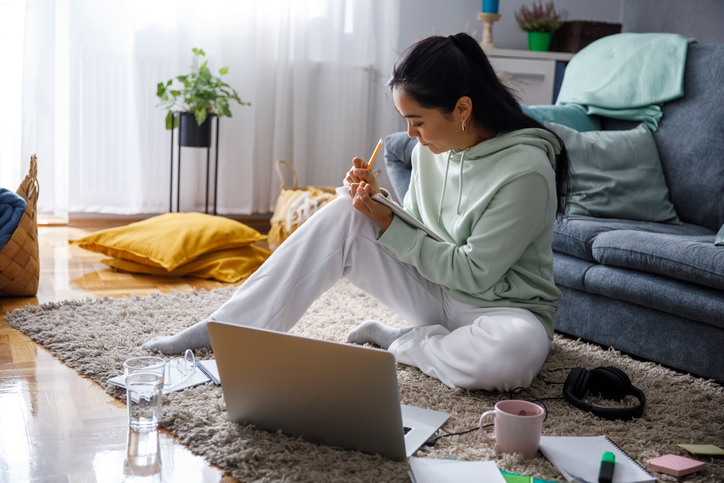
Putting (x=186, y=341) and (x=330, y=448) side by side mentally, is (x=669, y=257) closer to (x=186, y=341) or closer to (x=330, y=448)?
(x=330, y=448)

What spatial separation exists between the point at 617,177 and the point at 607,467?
1.35m

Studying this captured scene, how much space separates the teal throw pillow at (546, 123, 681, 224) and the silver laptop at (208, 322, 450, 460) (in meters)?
1.23

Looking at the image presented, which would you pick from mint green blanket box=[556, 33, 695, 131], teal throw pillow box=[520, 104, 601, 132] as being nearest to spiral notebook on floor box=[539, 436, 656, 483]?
teal throw pillow box=[520, 104, 601, 132]

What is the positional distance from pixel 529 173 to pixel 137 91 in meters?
2.36

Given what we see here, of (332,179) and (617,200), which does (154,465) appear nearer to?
(617,200)

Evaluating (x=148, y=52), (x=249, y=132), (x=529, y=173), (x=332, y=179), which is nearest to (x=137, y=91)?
(x=148, y=52)

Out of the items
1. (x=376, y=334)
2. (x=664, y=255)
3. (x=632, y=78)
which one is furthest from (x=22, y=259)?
(x=632, y=78)

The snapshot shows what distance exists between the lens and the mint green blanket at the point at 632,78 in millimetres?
2432

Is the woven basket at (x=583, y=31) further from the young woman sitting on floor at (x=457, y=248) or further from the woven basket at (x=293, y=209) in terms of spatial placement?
the young woman sitting on floor at (x=457, y=248)

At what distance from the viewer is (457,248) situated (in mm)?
1518

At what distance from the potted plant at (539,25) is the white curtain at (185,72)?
0.66 meters

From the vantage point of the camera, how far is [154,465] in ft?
3.90

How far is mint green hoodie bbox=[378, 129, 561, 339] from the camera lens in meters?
1.47

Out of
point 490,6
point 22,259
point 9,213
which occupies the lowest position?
point 22,259
